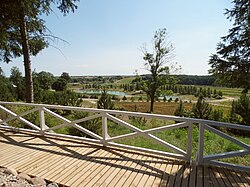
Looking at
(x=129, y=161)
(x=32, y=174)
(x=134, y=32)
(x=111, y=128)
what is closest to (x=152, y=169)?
(x=129, y=161)

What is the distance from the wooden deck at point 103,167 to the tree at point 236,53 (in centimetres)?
452

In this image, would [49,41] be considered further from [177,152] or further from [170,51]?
[170,51]

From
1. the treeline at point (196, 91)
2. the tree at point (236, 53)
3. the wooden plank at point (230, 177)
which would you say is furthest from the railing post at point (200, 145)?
the treeline at point (196, 91)

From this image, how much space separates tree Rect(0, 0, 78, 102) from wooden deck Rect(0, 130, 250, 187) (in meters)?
3.89

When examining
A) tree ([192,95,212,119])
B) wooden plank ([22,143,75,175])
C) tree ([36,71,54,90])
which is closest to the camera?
wooden plank ([22,143,75,175])

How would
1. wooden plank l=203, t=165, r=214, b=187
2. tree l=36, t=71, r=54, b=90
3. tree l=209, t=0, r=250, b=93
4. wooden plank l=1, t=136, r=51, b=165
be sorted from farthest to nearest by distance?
tree l=36, t=71, r=54, b=90, tree l=209, t=0, r=250, b=93, wooden plank l=1, t=136, r=51, b=165, wooden plank l=203, t=165, r=214, b=187

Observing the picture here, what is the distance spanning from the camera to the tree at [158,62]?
15.0 metres

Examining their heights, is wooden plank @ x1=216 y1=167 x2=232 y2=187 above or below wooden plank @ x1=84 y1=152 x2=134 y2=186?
below

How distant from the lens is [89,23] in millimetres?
7844

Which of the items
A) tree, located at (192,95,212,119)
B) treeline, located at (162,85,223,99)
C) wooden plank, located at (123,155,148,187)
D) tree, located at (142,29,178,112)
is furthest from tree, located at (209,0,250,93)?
treeline, located at (162,85,223,99)

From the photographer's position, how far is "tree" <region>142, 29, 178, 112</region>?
49.4 feet

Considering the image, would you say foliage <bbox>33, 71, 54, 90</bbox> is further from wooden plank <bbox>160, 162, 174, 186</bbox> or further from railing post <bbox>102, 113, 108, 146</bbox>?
wooden plank <bbox>160, 162, 174, 186</bbox>

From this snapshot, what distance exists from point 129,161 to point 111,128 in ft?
13.2

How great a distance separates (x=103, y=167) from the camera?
3.20 meters
